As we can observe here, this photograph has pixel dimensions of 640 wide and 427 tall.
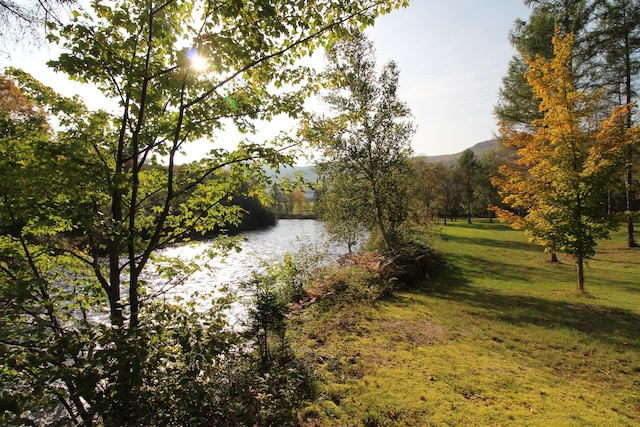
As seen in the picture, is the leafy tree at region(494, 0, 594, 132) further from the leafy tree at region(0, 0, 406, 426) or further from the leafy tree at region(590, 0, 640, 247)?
the leafy tree at region(0, 0, 406, 426)

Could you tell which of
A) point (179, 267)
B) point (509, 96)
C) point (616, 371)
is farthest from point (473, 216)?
point (179, 267)

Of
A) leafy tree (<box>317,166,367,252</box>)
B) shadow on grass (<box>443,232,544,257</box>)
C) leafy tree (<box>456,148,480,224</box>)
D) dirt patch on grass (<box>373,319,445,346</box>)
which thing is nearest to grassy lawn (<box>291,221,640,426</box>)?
dirt patch on grass (<box>373,319,445,346</box>)

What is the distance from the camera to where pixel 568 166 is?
386 inches

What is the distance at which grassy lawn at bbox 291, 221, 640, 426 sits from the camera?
15.5 ft

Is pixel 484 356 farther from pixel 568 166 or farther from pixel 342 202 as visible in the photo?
pixel 342 202

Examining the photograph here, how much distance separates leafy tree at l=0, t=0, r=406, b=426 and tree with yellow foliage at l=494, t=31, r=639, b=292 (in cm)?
943

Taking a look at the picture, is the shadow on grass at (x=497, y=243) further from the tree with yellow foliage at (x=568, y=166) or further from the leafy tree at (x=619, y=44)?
the tree with yellow foliage at (x=568, y=166)

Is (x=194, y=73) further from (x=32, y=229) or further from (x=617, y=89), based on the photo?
(x=617, y=89)

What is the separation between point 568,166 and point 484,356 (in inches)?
276

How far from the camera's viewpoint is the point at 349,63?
49.1 feet

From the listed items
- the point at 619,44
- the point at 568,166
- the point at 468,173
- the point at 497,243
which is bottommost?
the point at 497,243

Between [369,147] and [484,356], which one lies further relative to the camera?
[369,147]

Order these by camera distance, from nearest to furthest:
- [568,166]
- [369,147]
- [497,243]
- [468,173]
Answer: [568,166] < [369,147] < [497,243] < [468,173]

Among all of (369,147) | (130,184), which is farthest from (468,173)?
(130,184)
